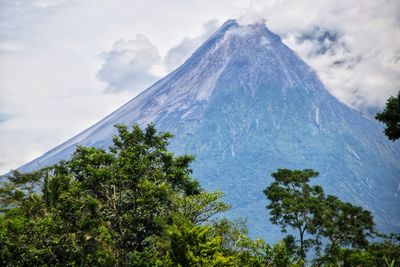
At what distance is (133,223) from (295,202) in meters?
13.7

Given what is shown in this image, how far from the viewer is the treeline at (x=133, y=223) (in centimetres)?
1969

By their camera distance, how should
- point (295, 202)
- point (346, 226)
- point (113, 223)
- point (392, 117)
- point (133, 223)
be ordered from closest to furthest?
point (392, 117)
point (133, 223)
point (113, 223)
point (346, 226)
point (295, 202)

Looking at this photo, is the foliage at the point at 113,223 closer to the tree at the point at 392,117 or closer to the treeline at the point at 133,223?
the treeline at the point at 133,223

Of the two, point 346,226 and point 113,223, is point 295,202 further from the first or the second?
point 113,223

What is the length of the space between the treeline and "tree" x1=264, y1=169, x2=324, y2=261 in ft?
2.67

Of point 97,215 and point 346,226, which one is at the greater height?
point 97,215

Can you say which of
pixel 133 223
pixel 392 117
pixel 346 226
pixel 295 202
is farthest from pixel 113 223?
pixel 346 226

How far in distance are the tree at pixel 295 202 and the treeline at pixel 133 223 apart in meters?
0.81

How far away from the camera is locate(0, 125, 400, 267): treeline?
19688 mm

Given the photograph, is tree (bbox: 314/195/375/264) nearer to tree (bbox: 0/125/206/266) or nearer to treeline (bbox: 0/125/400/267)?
treeline (bbox: 0/125/400/267)

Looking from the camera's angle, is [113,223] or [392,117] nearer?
[392,117]

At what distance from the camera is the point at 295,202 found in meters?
33.5

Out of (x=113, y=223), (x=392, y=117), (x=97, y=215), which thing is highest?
(x=97, y=215)

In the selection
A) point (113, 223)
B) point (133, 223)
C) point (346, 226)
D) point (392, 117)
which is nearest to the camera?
point (392, 117)
